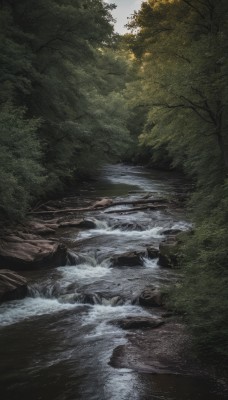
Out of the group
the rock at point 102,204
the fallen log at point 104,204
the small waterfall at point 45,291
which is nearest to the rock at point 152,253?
the small waterfall at point 45,291

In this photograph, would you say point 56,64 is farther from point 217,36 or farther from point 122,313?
point 122,313

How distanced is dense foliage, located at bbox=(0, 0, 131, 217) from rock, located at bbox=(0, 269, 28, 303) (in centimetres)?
320

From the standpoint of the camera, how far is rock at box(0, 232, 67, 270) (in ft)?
38.0

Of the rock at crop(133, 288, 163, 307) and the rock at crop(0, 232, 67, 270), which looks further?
the rock at crop(0, 232, 67, 270)

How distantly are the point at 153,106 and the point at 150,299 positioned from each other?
24.1ft

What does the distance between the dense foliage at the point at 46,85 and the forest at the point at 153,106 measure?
57 mm

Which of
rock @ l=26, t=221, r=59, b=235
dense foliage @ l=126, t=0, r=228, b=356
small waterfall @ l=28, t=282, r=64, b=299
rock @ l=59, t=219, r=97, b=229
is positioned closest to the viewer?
small waterfall @ l=28, t=282, r=64, b=299

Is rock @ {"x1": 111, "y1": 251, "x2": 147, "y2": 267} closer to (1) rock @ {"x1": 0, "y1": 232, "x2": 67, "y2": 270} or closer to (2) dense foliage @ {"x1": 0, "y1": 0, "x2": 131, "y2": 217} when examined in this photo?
(1) rock @ {"x1": 0, "y1": 232, "x2": 67, "y2": 270}

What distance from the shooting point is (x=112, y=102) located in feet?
108

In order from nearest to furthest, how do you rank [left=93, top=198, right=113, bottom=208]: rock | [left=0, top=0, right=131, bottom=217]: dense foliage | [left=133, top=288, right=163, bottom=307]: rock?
1. [left=133, top=288, right=163, bottom=307]: rock
2. [left=0, top=0, right=131, bottom=217]: dense foliage
3. [left=93, top=198, right=113, bottom=208]: rock

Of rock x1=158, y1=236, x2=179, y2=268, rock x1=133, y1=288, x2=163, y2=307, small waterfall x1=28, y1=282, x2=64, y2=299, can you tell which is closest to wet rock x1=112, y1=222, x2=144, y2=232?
rock x1=158, y1=236, x2=179, y2=268

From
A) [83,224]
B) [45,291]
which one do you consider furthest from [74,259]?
[83,224]

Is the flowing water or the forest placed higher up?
the forest

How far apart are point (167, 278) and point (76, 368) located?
5.00 meters
